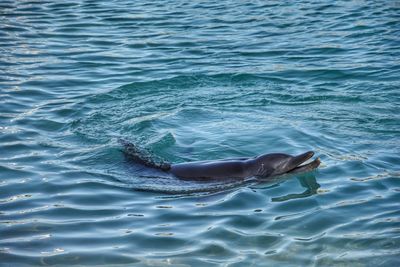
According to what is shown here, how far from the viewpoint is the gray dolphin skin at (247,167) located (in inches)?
308

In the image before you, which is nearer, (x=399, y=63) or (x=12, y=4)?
(x=399, y=63)

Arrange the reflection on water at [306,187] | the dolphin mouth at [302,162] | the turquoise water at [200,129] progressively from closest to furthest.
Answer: the turquoise water at [200,129]
the reflection on water at [306,187]
the dolphin mouth at [302,162]

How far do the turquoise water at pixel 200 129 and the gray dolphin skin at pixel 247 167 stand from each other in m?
0.14

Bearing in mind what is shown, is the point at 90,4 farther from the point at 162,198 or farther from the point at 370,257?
the point at 370,257

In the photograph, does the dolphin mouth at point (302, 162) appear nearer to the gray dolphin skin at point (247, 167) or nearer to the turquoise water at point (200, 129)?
the gray dolphin skin at point (247, 167)

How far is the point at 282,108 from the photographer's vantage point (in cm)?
1030

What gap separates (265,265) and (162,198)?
1930 millimetres

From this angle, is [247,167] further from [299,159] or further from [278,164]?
[299,159]

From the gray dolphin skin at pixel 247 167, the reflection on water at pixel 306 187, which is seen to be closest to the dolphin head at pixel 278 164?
the gray dolphin skin at pixel 247 167

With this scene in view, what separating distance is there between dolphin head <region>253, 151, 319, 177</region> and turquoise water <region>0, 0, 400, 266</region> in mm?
144

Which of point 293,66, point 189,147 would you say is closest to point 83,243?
point 189,147

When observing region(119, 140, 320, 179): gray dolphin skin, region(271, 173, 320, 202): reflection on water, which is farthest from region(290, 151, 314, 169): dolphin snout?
region(271, 173, 320, 202): reflection on water

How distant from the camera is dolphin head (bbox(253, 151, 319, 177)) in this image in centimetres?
787

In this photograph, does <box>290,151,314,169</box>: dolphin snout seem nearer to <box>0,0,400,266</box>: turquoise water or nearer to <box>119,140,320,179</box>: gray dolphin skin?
<box>119,140,320,179</box>: gray dolphin skin
